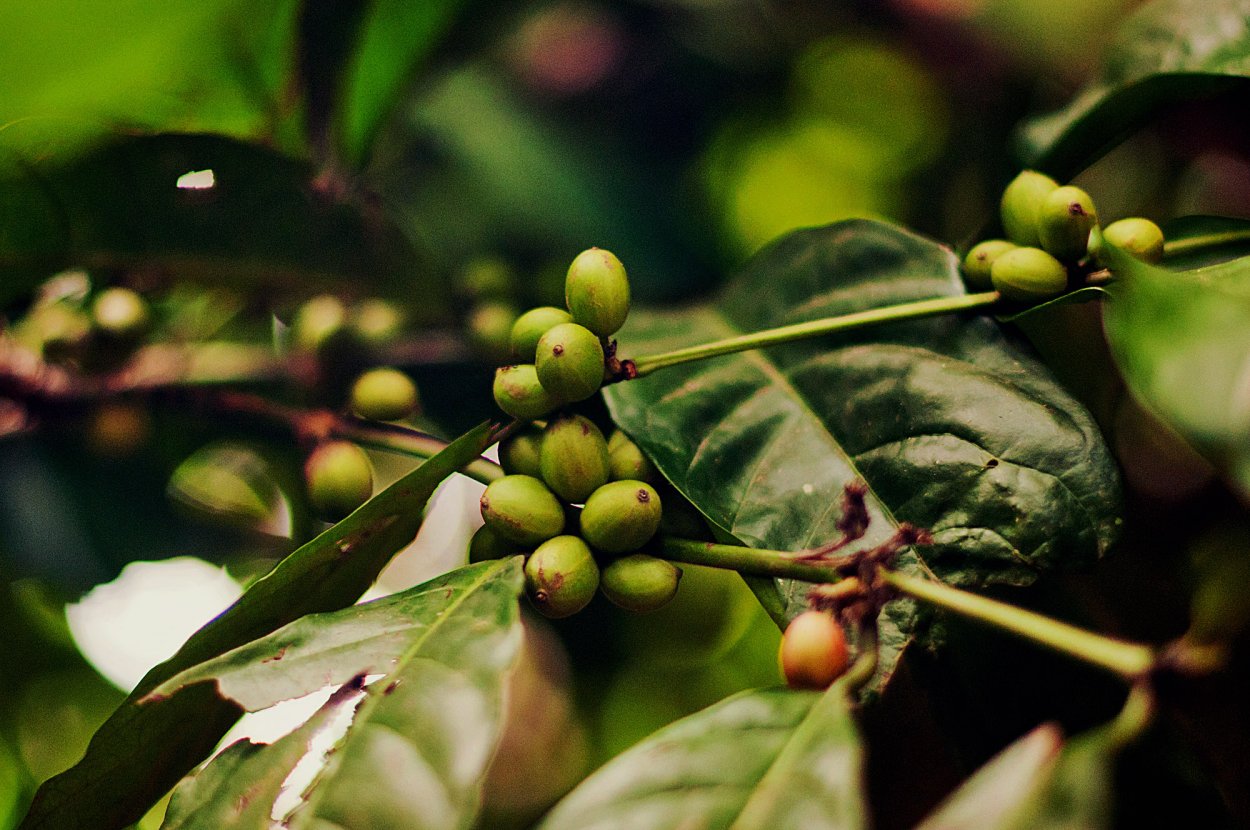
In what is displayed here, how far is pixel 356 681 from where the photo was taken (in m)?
0.76

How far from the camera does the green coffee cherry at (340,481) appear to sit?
1035 millimetres

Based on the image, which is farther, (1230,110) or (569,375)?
(1230,110)

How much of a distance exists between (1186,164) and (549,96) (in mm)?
1457

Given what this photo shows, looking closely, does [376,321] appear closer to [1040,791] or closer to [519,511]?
[519,511]

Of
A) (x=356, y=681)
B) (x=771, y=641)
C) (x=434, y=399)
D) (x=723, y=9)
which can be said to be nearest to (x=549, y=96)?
(x=723, y=9)

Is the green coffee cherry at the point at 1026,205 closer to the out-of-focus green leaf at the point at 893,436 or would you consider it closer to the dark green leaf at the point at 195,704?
the out-of-focus green leaf at the point at 893,436

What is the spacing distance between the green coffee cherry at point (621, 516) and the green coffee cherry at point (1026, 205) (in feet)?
1.53

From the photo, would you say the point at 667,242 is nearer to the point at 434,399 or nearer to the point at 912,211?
the point at 912,211

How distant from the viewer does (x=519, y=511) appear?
2.66 feet

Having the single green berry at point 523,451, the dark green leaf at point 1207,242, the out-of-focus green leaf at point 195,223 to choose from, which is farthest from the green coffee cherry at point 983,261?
the out-of-focus green leaf at point 195,223

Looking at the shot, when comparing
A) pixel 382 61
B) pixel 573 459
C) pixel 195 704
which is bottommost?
pixel 195 704

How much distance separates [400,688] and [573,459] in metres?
0.26

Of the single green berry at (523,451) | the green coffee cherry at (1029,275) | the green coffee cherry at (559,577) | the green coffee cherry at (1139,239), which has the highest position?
the green coffee cherry at (1139,239)

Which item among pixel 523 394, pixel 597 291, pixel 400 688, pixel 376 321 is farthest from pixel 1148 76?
pixel 376 321
